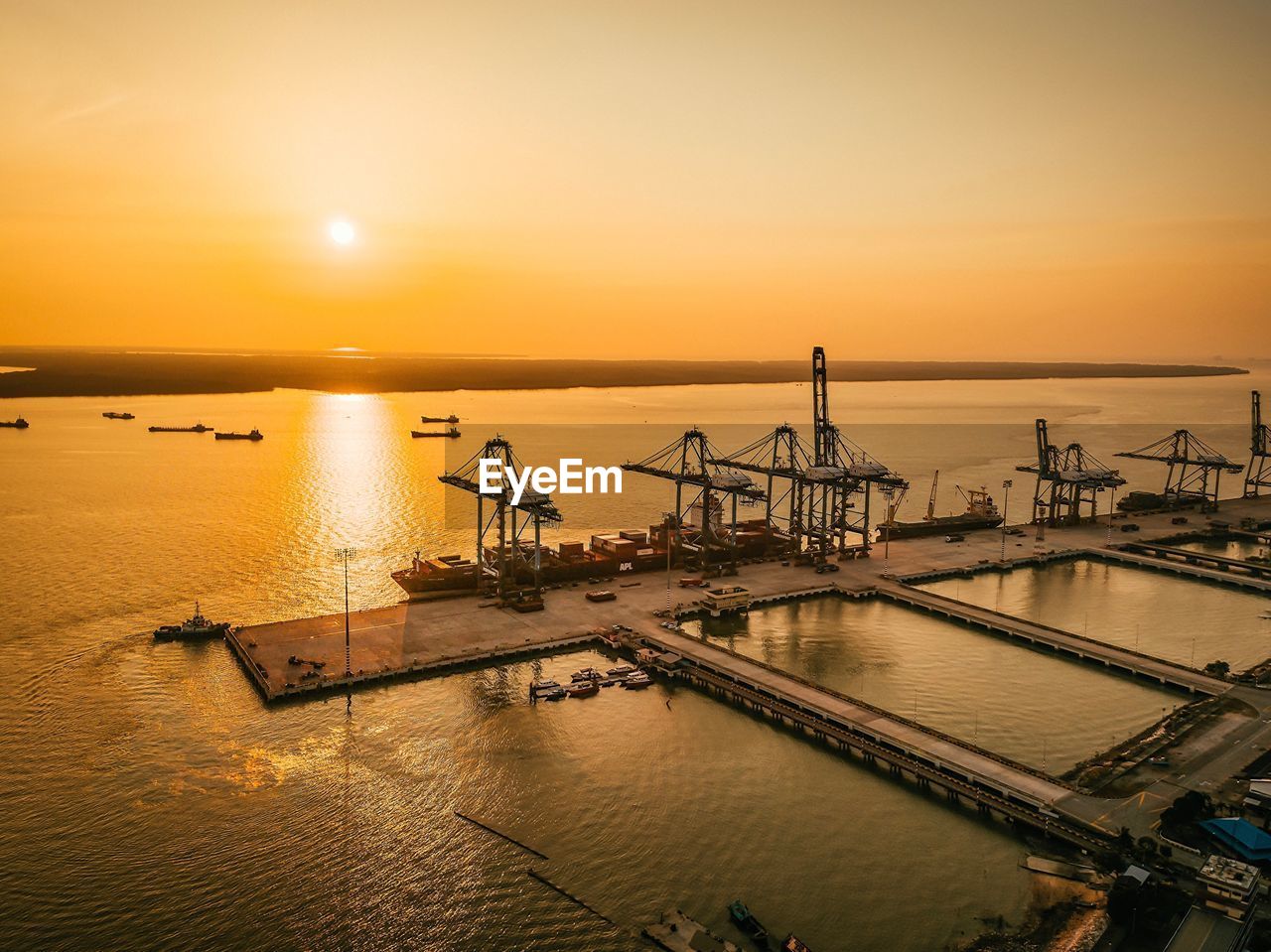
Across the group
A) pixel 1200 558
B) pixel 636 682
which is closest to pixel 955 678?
pixel 636 682

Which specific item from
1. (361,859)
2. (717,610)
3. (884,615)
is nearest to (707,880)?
(361,859)

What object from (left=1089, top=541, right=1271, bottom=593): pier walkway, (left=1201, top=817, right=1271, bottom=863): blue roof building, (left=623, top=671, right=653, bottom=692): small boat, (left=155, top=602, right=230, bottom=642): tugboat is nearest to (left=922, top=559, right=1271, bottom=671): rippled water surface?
(left=1089, top=541, right=1271, bottom=593): pier walkway

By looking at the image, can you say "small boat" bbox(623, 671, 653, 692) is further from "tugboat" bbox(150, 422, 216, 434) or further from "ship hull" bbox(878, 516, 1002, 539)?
"tugboat" bbox(150, 422, 216, 434)

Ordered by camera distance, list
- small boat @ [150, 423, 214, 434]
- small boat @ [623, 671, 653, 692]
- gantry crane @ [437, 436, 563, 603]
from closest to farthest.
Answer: small boat @ [623, 671, 653, 692] → gantry crane @ [437, 436, 563, 603] → small boat @ [150, 423, 214, 434]

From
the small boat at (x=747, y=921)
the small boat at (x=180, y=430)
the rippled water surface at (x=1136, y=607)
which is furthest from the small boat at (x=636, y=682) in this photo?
the small boat at (x=180, y=430)

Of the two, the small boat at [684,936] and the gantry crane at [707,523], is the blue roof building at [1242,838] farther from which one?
the gantry crane at [707,523]

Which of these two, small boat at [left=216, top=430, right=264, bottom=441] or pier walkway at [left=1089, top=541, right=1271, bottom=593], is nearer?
pier walkway at [left=1089, top=541, right=1271, bottom=593]
